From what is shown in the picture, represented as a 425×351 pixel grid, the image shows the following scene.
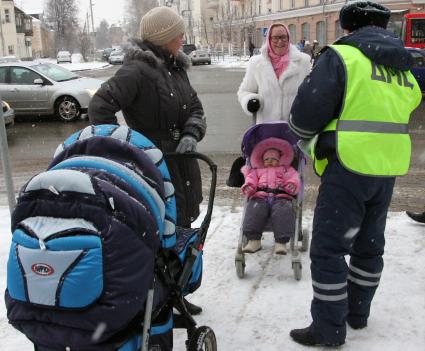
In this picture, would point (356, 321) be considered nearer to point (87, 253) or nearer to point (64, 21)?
point (87, 253)

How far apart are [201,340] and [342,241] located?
985mm

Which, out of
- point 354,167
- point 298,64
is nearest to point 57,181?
point 354,167

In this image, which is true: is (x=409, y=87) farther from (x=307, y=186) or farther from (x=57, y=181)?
(x=307, y=186)

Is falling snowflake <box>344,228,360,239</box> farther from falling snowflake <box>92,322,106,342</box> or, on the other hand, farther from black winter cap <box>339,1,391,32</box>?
falling snowflake <box>92,322,106,342</box>

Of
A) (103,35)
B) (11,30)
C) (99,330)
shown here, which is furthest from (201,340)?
(103,35)

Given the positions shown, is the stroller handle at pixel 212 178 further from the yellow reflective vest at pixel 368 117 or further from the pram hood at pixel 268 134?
the pram hood at pixel 268 134

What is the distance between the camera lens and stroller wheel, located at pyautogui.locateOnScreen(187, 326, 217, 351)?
8.75ft

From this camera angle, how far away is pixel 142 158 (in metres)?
2.33

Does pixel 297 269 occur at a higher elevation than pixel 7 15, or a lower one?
lower

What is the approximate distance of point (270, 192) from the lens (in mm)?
4312

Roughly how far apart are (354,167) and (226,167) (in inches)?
207

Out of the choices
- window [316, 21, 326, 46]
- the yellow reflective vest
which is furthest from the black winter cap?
window [316, 21, 326, 46]

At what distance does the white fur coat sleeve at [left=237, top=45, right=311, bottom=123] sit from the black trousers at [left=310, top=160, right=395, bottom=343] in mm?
1643

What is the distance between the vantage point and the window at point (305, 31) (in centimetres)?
5088
